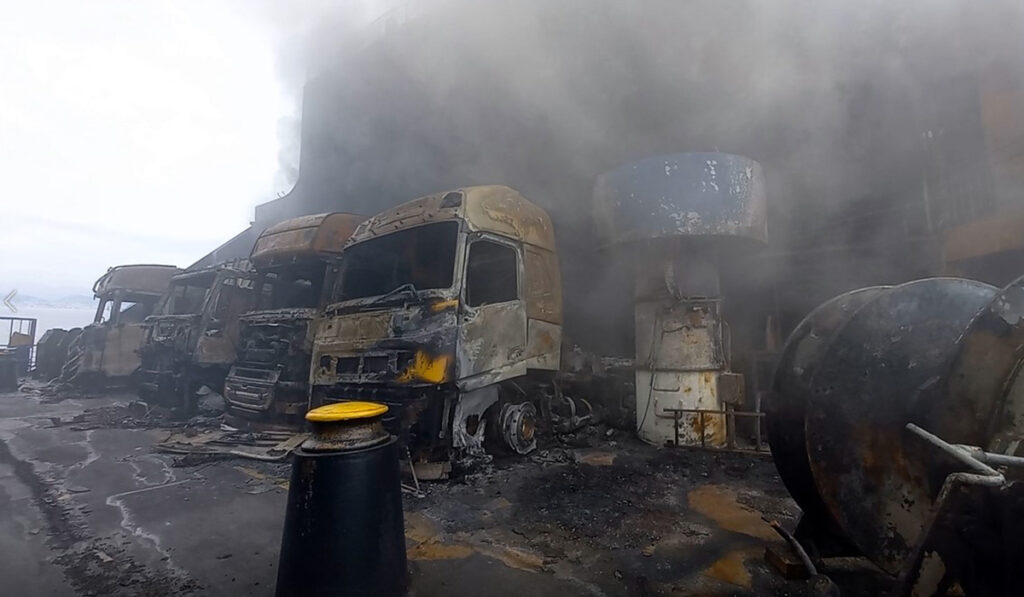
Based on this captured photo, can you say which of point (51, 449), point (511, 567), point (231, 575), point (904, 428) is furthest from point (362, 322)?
point (51, 449)

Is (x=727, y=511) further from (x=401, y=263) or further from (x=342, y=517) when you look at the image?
(x=401, y=263)

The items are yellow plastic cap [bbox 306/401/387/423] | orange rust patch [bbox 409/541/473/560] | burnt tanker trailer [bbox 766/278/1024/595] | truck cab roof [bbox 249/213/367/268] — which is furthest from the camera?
truck cab roof [bbox 249/213/367/268]

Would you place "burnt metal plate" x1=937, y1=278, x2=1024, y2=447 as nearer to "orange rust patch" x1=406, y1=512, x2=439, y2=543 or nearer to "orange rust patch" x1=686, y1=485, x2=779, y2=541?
"orange rust patch" x1=686, y1=485, x2=779, y2=541

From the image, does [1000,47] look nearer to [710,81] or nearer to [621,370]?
[710,81]

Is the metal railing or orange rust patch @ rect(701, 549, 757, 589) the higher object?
the metal railing

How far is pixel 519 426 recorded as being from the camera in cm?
477

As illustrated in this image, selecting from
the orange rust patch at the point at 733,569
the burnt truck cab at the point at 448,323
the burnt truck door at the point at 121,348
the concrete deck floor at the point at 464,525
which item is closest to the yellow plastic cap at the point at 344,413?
the concrete deck floor at the point at 464,525

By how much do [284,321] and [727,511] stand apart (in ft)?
17.2

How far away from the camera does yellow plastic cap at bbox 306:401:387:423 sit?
226 cm

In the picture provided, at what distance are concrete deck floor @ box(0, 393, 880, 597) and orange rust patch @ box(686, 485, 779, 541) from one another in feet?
0.05

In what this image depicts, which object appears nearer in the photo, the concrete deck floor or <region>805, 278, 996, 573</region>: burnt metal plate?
<region>805, 278, 996, 573</region>: burnt metal plate

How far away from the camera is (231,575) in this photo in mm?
2650

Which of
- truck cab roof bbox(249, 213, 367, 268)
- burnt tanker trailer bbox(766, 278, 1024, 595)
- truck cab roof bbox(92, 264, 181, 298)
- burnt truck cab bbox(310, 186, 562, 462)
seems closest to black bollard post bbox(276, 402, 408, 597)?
burnt truck cab bbox(310, 186, 562, 462)

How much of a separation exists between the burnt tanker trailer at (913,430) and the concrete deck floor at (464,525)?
701mm
